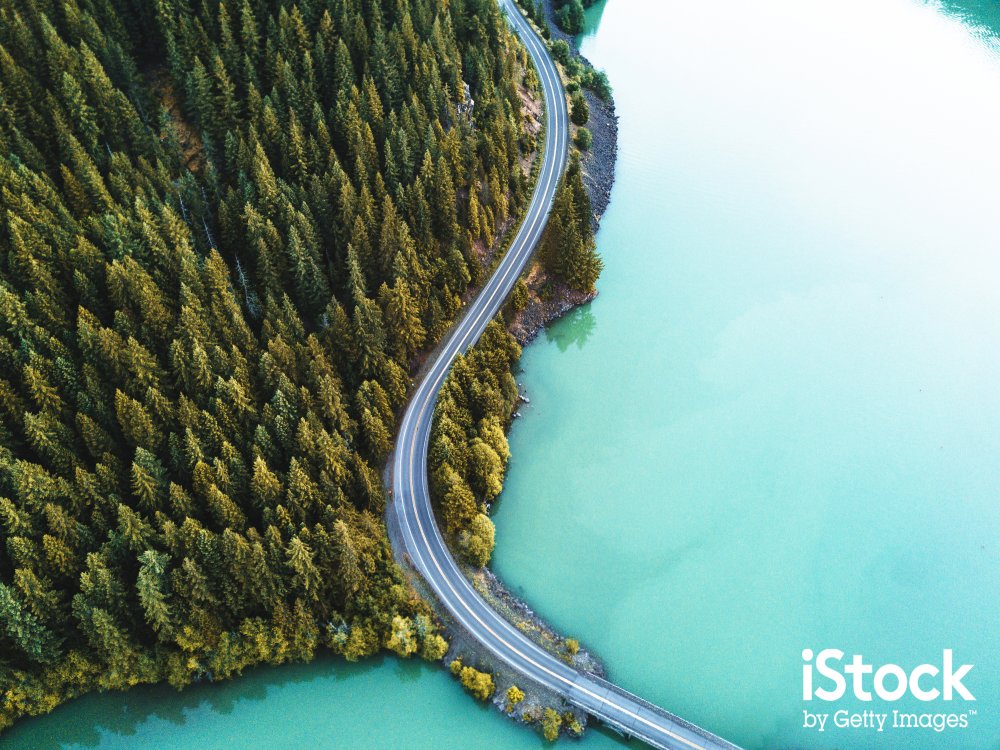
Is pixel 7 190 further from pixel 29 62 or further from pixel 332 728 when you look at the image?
pixel 332 728

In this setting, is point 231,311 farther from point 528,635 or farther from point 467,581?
point 528,635

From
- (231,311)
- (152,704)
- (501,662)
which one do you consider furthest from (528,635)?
(231,311)

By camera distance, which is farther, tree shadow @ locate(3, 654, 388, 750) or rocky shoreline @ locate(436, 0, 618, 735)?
tree shadow @ locate(3, 654, 388, 750)

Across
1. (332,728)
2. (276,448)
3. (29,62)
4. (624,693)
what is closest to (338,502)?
(276,448)

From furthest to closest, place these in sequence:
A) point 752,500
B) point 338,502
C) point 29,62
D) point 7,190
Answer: point 29,62 → point 752,500 → point 7,190 → point 338,502

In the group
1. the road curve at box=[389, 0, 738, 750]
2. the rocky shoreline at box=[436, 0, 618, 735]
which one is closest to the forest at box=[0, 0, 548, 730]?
the road curve at box=[389, 0, 738, 750]

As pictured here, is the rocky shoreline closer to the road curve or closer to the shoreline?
the shoreline
